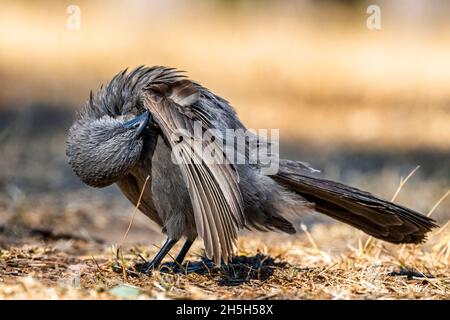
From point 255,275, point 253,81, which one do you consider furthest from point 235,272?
point 253,81

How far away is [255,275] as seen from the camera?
4.84 meters

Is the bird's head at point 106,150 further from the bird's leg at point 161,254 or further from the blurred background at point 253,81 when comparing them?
the blurred background at point 253,81

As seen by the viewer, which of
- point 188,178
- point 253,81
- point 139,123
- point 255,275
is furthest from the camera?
Result: point 253,81

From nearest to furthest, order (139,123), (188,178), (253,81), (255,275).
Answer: (188,178) < (139,123) < (255,275) < (253,81)

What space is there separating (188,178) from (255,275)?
2.69ft

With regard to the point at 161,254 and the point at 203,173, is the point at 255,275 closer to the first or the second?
the point at 161,254

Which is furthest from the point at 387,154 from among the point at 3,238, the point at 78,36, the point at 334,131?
the point at 78,36

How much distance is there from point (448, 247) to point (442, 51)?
1136 centimetres

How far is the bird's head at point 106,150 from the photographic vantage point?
15.0 feet

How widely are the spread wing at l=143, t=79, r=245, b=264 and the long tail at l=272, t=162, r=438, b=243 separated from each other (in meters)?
0.69

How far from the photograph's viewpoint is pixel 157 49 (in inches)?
642

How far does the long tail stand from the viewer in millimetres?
5031

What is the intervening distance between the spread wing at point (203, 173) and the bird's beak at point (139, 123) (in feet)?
0.29

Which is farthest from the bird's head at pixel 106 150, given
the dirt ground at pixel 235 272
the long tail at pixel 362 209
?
the long tail at pixel 362 209
